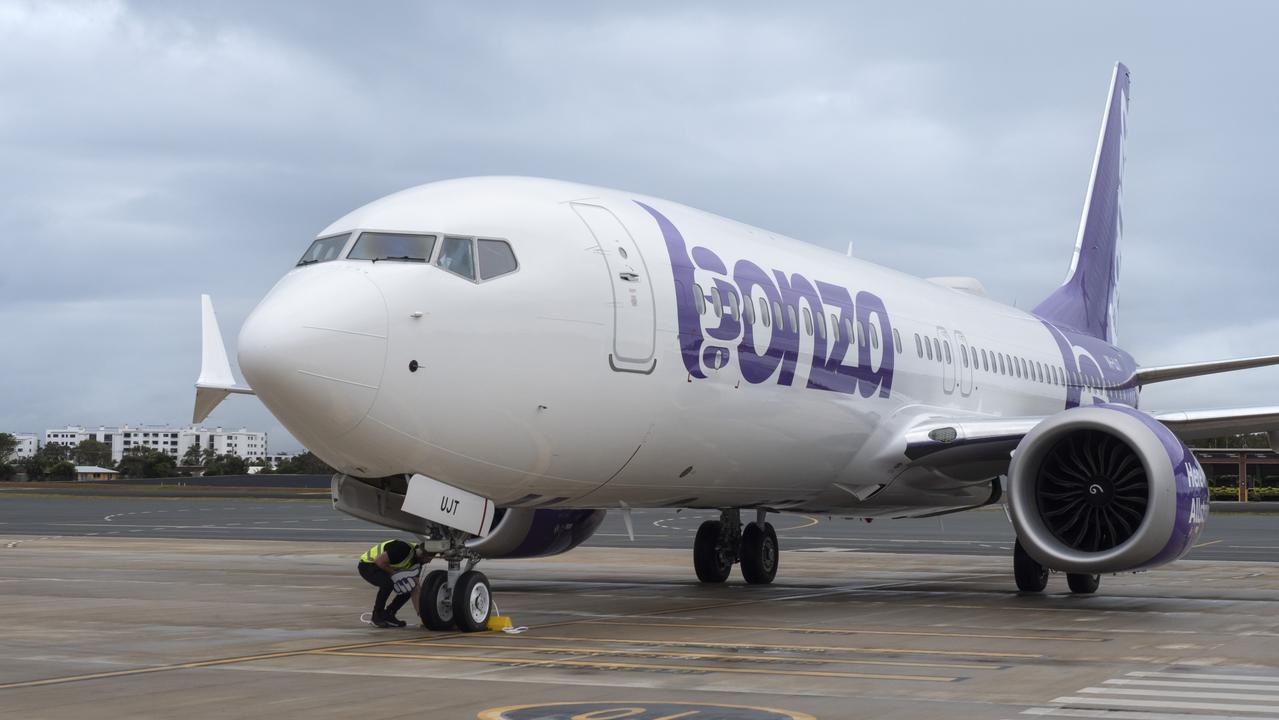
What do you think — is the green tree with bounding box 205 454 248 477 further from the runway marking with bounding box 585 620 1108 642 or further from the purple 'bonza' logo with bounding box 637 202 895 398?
the runway marking with bounding box 585 620 1108 642

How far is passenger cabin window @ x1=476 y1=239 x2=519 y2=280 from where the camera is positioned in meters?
11.1

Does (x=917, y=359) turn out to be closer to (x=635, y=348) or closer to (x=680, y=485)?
(x=680, y=485)

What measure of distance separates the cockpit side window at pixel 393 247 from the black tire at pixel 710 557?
868 centimetres

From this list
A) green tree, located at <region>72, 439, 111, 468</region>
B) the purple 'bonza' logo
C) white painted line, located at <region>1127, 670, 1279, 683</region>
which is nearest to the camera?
white painted line, located at <region>1127, 670, 1279, 683</region>

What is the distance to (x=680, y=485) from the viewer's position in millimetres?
13438

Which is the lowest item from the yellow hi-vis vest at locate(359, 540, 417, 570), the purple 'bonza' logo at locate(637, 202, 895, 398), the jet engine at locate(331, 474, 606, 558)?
the yellow hi-vis vest at locate(359, 540, 417, 570)

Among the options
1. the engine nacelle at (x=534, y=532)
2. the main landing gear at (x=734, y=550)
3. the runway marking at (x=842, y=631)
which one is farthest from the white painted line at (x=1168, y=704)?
the main landing gear at (x=734, y=550)

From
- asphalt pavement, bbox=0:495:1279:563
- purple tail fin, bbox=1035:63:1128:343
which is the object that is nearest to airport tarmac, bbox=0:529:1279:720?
purple tail fin, bbox=1035:63:1128:343

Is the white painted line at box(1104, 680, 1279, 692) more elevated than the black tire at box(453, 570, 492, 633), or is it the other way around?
the black tire at box(453, 570, 492, 633)

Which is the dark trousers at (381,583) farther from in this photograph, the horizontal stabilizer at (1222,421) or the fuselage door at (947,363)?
the horizontal stabilizer at (1222,421)

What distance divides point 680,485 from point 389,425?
3.89 m

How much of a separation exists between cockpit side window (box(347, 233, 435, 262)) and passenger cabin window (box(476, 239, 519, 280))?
41 cm

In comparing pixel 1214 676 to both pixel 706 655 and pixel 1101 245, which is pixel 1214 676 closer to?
pixel 706 655

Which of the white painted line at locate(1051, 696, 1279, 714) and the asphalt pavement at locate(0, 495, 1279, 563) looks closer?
the white painted line at locate(1051, 696, 1279, 714)
